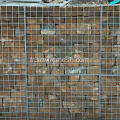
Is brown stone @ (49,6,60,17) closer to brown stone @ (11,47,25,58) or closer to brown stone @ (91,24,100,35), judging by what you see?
brown stone @ (91,24,100,35)

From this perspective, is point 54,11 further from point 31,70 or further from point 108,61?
point 108,61

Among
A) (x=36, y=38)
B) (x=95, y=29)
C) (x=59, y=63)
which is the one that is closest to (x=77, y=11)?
(x=95, y=29)

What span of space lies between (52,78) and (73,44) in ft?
2.35

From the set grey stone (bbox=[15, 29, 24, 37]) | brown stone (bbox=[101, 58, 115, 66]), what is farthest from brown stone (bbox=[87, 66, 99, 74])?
grey stone (bbox=[15, 29, 24, 37])

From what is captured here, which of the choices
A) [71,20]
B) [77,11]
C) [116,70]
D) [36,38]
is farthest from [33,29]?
[116,70]

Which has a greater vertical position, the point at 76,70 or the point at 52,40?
the point at 52,40

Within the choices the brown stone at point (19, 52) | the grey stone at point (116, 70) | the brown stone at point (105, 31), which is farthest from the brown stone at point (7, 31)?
the grey stone at point (116, 70)

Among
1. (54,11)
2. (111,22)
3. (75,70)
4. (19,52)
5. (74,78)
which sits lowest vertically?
(74,78)

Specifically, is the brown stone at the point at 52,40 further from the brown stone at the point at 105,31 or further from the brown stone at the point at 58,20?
the brown stone at the point at 105,31

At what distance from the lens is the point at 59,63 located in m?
2.73

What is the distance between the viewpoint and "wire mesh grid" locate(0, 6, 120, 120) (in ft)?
8.80

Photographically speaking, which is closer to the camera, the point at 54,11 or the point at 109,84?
the point at 54,11

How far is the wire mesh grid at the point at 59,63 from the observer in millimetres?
2684

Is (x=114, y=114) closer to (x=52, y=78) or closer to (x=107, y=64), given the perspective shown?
(x=107, y=64)
